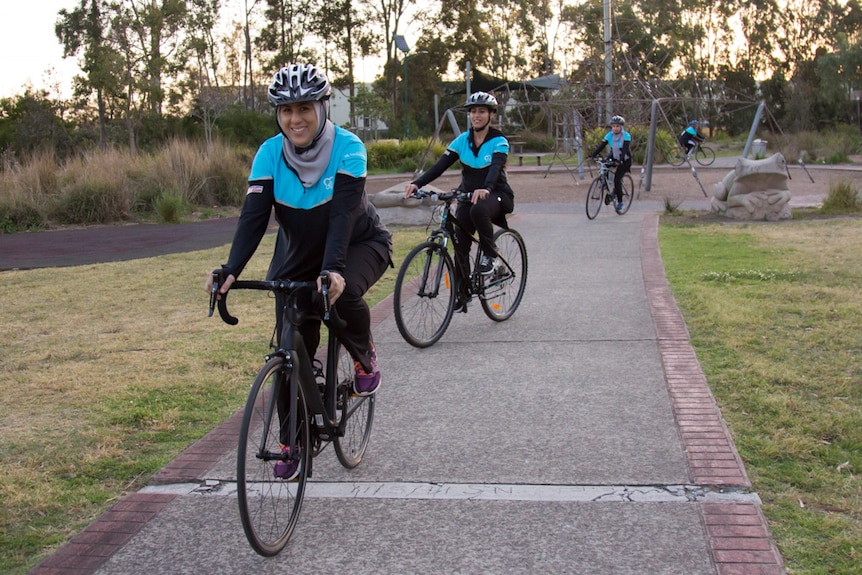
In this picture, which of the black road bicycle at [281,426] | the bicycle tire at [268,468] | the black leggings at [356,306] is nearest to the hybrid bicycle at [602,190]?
the black leggings at [356,306]

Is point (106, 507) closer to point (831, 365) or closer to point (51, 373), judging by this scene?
point (51, 373)

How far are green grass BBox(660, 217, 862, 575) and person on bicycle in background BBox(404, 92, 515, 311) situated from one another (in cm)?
171

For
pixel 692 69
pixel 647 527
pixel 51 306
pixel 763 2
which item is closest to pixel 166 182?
pixel 51 306

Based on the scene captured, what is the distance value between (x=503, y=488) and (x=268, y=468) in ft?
3.35

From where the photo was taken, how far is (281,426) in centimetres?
350

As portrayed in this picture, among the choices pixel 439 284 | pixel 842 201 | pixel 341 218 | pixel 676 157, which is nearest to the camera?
pixel 341 218

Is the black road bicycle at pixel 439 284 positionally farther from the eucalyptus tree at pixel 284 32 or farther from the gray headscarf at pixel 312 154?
the eucalyptus tree at pixel 284 32

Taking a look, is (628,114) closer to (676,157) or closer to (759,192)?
(676,157)

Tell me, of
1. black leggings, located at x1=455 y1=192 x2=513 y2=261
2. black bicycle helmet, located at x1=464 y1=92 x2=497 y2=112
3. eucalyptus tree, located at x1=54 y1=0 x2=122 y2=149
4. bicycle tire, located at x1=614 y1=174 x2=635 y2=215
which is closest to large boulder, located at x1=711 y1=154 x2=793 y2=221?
bicycle tire, located at x1=614 y1=174 x2=635 y2=215

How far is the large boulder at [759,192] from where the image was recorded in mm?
15055

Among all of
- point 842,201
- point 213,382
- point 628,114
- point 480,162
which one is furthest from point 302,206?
point 628,114

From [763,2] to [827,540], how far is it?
7297 centimetres

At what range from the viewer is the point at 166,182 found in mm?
20234

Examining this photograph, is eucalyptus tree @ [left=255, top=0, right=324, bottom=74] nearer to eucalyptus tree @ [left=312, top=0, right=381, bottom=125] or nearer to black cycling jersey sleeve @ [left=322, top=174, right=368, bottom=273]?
eucalyptus tree @ [left=312, top=0, right=381, bottom=125]
